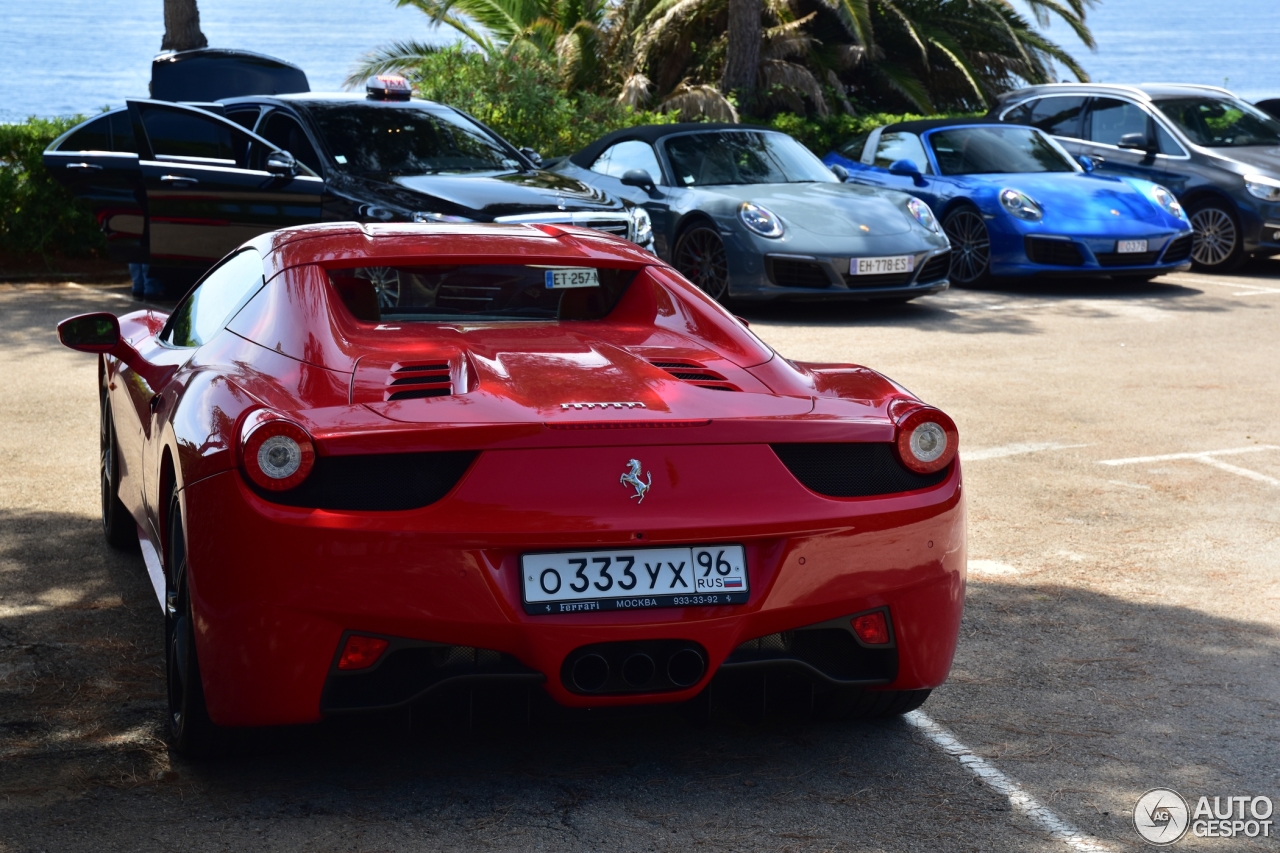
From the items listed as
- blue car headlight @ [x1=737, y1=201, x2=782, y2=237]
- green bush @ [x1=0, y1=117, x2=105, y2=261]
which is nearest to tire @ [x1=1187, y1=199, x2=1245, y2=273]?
blue car headlight @ [x1=737, y1=201, x2=782, y2=237]

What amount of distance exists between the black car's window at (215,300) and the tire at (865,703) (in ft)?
6.29

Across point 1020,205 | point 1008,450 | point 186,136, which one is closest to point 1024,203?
point 1020,205

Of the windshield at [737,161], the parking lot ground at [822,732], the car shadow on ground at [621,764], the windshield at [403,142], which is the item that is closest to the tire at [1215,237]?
the windshield at [737,161]

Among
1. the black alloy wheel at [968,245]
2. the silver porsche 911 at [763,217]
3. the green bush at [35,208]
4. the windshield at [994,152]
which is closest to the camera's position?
the silver porsche 911 at [763,217]

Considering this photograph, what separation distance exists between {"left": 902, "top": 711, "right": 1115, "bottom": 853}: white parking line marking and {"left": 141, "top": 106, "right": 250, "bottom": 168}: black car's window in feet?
27.7

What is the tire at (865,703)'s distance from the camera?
395 centimetres

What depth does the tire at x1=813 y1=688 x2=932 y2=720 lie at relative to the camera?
3.95 metres

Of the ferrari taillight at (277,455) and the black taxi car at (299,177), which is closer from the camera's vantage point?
the ferrari taillight at (277,455)

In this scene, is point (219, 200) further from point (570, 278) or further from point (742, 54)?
point (742, 54)

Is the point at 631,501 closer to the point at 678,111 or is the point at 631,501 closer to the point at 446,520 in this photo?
the point at 446,520

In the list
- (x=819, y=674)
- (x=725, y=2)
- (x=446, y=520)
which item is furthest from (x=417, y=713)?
(x=725, y=2)

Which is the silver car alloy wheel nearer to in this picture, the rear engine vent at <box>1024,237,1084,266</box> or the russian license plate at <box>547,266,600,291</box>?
the rear engine vent at <box>1024,237,1084,266</box>

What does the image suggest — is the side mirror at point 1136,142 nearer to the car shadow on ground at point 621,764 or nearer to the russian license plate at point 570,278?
the car shadow on ground at point 621,764

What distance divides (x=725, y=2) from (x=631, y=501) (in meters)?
20.9
